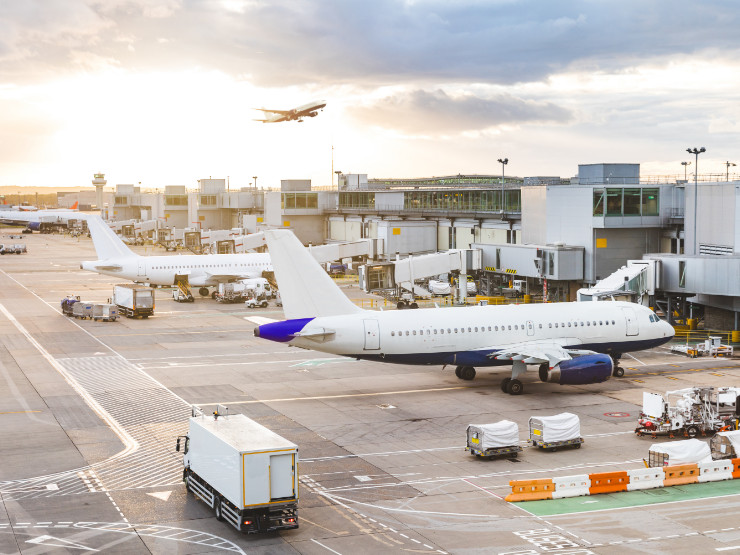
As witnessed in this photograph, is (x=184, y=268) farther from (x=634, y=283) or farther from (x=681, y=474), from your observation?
(x=681, y=474)

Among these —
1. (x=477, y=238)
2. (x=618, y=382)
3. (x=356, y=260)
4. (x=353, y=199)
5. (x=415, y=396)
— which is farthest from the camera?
(x=353, y=199)

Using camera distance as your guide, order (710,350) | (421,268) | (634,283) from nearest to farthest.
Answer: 1. (710,350)
2. (634,283)
3. (421,268)

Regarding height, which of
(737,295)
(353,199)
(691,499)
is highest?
(353,199)

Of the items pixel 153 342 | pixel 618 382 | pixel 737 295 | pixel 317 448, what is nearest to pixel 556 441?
pixel 317 448

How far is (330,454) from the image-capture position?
3644 cm

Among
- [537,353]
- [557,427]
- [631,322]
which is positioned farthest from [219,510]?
[631,322]

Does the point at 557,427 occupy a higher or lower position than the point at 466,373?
higher

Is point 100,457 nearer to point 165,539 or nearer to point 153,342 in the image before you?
point 165,539

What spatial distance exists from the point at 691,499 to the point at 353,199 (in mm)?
103458

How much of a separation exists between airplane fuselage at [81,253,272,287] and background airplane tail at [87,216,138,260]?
68 cm

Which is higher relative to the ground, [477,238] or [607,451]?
[477,238]

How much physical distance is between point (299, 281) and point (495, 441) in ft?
48.9

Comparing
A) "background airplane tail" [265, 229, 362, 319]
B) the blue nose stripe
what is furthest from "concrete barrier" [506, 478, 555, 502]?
"background airplane tail" [265, 229, 362, 319]

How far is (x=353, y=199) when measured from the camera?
131625mm
